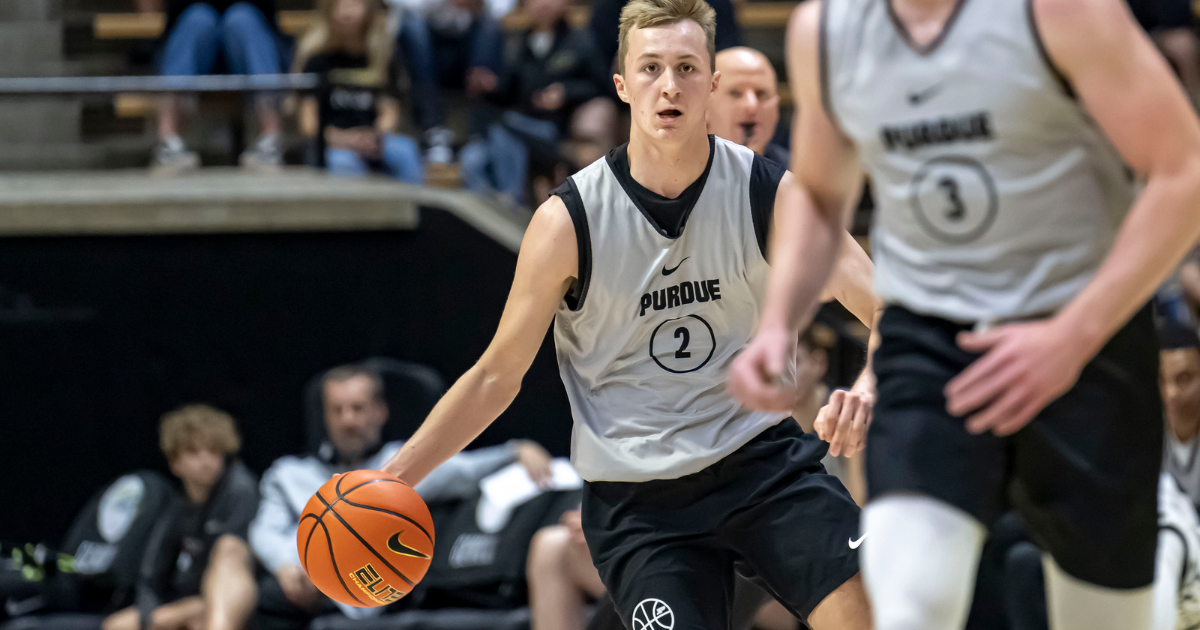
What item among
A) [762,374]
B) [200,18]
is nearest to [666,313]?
[762,374]

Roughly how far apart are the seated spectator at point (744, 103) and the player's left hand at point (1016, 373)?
2424 millimetres

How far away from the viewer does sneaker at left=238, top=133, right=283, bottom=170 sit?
7.83 meters

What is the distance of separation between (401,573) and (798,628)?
2.21 metres

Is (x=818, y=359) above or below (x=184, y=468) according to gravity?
above

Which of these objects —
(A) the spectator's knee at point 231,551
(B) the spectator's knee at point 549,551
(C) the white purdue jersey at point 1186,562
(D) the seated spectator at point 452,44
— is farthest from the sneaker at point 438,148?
(C) the white purdue jersey at point 1186,562

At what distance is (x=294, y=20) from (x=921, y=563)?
7839 millimetres

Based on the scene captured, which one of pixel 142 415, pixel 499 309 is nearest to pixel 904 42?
pixel 499 309

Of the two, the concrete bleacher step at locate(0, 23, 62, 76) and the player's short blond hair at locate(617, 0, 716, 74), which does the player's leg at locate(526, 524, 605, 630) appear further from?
the concrete bleacher step at locate(0, 23, 62, 76)

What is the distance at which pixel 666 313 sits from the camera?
3266 millimetres

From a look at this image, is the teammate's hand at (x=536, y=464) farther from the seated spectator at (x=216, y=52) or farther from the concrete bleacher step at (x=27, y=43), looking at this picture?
the concrete bleacher step at (x=27, y=43)

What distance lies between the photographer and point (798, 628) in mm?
5035

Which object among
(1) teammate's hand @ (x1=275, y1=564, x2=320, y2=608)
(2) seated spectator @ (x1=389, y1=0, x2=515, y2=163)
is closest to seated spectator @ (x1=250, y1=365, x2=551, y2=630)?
(1) teammate's hand @ (x1=275, y1=564, x2=320, y2=608)

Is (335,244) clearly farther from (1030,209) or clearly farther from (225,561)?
(1030,209)

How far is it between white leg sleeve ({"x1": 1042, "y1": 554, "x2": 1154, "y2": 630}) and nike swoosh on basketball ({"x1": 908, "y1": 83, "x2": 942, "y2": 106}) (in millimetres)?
791
